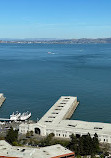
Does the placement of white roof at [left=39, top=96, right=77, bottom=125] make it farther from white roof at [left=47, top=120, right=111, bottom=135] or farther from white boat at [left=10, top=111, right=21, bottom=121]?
white boat at [left=10, top=111, right=21, bottom=121]

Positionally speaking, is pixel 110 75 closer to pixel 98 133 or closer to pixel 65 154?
pixel 98 133

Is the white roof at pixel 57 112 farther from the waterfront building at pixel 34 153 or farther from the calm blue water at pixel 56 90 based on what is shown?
the waterfront building at pixel 34 153

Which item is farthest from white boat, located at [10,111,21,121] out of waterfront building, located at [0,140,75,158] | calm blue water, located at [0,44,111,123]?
waterfront building, located at [0,140,75,158]

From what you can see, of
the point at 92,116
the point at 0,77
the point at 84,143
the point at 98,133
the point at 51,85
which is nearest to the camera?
the point at 84,143

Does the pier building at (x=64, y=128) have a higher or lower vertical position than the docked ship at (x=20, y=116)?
higher

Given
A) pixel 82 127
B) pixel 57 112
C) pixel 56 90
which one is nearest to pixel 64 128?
pixel 82 127

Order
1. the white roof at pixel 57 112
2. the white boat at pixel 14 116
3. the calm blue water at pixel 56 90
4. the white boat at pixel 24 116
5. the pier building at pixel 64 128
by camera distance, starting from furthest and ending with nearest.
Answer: the calm blue water at pixel 56 90, the white boat at pixel 24 116, the white boat at pixel 14 116, the white roof at pixel 57 112, the pier building at pixel 64 128

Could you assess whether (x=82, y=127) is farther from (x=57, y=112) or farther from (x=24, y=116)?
(x=24, y=116)

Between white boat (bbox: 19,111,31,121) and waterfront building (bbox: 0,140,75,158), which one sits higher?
waterfront building (bbox: 0,140,75,158)

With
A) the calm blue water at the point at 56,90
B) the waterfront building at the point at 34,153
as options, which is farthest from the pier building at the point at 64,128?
the waterfront building at the point at 34,153

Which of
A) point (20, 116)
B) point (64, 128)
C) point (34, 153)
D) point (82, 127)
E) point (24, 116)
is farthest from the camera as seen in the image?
point (20, 116)

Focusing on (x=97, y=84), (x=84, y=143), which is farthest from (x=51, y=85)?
(x=84, y=143)
